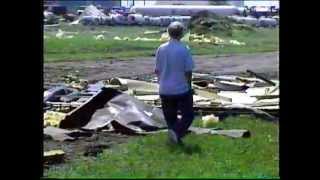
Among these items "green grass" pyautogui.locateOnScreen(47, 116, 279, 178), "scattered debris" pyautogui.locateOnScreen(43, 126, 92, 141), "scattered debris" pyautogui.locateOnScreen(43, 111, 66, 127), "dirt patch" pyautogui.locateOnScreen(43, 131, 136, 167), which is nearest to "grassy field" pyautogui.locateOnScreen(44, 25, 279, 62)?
"scattered debris" pyautogui.locateOnScreen(43, 111, 66, 127)

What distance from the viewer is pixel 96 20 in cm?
3875

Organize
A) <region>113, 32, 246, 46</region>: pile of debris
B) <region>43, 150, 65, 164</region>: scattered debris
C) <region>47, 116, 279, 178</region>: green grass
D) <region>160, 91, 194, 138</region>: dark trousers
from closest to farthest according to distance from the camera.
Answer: <region>47, 116, 279, 178</region>: green grass
<region>43, 150, 65, 164</region>: scattered debris
<region>160, 91, 194, 138</region>: dark trousers
<region>113, 32, 246, 46</region>: pile of debris

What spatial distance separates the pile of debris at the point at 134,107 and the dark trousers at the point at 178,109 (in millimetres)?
1054

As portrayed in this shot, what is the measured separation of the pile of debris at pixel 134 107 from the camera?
11109 mm

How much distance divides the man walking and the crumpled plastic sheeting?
143 centimetres

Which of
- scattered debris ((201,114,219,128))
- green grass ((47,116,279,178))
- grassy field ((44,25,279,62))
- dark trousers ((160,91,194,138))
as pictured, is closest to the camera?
green grass ((47,116,279,178))

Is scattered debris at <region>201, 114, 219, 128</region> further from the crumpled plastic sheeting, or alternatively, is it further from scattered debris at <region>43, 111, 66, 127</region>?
scattered debris at <region>43, 111, 66, 127</region>

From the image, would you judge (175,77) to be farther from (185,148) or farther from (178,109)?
(185,148)

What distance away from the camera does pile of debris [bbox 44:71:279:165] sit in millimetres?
11109

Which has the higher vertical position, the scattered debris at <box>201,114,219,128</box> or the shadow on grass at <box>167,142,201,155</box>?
the shadow on grass at <box>167,142,201,155</box>

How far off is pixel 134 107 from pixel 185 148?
246 centimetres
